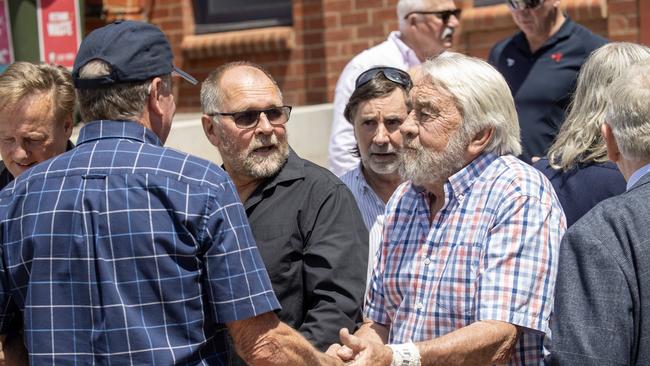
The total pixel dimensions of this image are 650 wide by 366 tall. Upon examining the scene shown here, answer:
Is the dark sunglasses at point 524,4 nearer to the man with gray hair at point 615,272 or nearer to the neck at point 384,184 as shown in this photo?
the neck at point 384,184

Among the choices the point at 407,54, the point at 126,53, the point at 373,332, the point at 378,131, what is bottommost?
the point at 373,332

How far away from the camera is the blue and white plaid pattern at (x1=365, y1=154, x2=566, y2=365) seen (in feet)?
9.17

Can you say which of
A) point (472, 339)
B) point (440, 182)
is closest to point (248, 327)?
point (472, 339)

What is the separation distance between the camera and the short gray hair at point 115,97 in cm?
248

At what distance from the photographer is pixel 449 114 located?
9.84ft

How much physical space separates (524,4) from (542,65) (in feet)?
1.18

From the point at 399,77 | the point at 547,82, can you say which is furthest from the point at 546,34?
the point at 399,77

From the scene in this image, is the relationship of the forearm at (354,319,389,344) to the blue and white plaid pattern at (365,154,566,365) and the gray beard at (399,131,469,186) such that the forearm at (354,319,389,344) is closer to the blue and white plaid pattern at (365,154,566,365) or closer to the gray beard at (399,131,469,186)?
the blue and white plaid pattern at (365,154,566,365)

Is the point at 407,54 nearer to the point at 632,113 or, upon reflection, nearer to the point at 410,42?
the point at 410,42

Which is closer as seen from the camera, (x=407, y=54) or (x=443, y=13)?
(x=407, y=54)

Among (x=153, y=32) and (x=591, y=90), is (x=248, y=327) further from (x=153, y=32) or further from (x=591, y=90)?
(x=591, y=90)

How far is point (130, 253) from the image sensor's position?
92.7 inches

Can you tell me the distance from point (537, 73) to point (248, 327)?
3425 millimetres

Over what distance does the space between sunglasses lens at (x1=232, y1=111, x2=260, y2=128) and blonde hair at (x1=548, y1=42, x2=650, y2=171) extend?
42.0 inches
